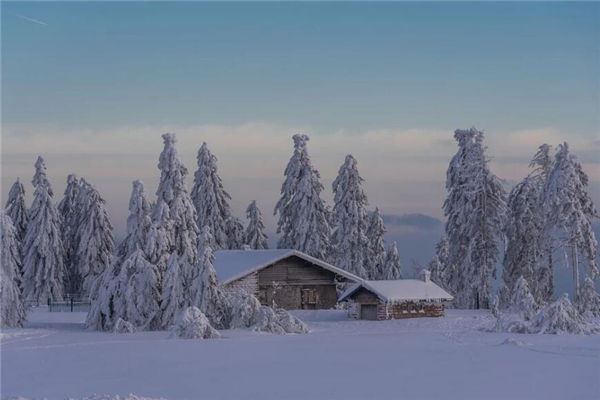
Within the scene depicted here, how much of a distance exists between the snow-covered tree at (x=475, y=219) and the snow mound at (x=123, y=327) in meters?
26.5

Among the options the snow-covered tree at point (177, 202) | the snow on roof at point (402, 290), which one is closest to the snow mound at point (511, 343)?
the snow on roof at point (402, 290)

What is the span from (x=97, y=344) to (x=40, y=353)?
346cm

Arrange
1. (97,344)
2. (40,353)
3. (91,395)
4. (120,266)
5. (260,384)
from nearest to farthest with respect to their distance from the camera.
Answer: (91,395)
(260,384)
(40,353)
(97,344)
(120,266)

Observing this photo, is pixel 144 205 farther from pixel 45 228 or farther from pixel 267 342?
pixel 45 228

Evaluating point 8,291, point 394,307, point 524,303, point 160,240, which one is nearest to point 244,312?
point 160,240

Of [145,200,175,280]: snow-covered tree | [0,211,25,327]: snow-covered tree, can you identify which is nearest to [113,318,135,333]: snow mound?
[145,200,175,280]: snow-covered tree

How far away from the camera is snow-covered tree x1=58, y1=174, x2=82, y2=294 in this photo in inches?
2789

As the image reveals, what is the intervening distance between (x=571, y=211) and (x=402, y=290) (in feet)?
37.9

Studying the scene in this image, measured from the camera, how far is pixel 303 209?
228ft

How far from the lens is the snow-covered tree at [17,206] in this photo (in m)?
68.1

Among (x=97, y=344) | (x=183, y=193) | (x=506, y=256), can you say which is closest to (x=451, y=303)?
(x=506, y=256)

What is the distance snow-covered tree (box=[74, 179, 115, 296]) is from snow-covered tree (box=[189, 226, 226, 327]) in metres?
26.7

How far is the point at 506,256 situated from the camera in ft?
191

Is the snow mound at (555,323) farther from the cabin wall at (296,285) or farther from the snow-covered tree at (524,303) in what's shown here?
the cabin wall at (296,285)
